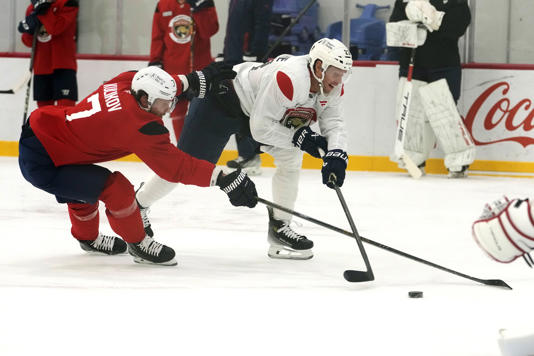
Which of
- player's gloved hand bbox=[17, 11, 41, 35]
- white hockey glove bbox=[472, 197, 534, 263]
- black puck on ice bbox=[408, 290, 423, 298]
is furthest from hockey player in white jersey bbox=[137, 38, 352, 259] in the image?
player's gloved hand bbox=[17, 11, 41, 35]

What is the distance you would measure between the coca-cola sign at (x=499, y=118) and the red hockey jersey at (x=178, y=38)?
2130 millimetres

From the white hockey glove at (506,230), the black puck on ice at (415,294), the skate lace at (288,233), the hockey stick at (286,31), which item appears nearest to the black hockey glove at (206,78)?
the skate lace at (288,233)

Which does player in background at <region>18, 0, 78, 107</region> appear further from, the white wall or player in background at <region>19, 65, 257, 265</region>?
player in background at <region>19, 65, 257, 265</region>

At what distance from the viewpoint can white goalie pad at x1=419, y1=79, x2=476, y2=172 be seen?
6.44m

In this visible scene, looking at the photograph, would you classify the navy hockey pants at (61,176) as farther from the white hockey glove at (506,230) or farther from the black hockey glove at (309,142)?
the white hockey glove at (506,230)

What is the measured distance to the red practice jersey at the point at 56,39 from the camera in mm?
6586

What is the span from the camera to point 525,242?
78.4 inches

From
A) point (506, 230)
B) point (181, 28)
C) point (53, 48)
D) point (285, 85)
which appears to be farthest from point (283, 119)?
point (53, 48)

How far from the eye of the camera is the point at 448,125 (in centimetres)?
646

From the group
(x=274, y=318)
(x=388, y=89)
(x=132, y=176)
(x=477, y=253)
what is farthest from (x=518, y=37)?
(x=274, y=318)

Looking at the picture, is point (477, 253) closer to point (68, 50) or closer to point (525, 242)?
point (525, 242)

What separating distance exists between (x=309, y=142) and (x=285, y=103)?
0.17 m

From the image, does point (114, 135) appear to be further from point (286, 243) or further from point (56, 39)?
point (56, 39)

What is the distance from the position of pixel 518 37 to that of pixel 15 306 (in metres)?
5.36
